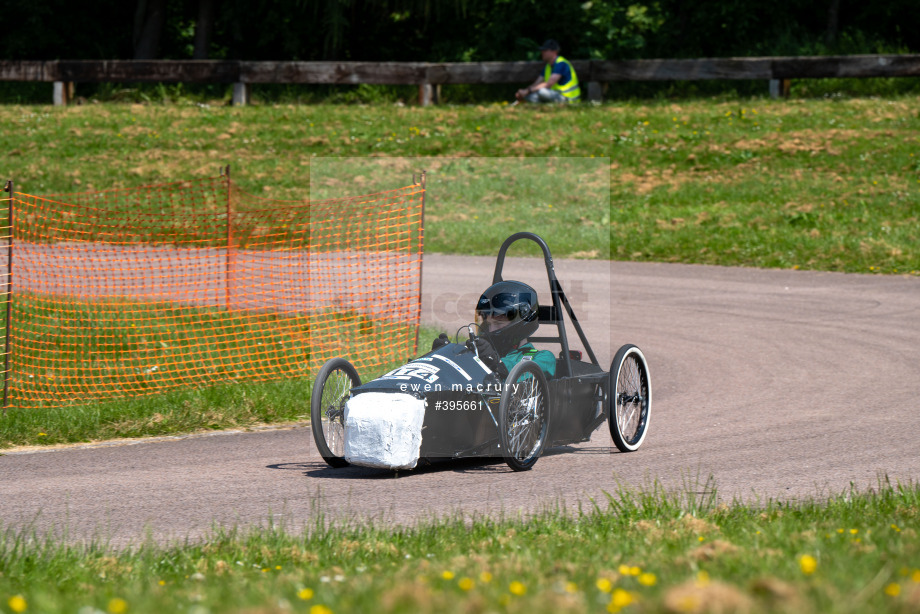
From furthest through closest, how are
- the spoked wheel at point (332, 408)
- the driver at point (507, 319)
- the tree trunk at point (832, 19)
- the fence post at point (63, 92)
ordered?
the tree trunk at point (832, 19) < the fence post at point (63, 92) < the driver at point (507, 319) < the spoked wheel at point (332, 408)

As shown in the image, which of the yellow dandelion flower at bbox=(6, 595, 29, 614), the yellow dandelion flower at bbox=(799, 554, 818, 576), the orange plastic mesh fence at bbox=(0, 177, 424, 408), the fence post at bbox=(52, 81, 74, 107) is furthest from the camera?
the fence post at bbox=(52, 81, 74, 107)

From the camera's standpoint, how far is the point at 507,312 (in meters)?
7.79

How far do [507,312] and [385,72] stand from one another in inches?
833

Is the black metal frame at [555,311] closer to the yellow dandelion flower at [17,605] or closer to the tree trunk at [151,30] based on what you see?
the yellow dandelion flower at [17,605]

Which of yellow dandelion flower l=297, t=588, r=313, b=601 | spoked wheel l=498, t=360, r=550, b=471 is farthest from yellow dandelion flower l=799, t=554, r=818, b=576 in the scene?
spoked wheel l=498, t=360, r=550, b=471

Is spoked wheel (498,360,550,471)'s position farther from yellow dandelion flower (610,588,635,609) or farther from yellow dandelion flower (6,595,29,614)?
yellow dandelion flower (6,595,29,614)

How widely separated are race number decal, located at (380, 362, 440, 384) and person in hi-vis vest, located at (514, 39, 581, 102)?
776 inches

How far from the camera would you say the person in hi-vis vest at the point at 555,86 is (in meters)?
26.5

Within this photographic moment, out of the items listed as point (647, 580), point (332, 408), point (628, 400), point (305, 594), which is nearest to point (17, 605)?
point (305, 594)

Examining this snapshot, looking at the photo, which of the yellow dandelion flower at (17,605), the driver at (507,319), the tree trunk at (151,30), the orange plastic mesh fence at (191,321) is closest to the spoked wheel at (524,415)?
the driver at (507,319)

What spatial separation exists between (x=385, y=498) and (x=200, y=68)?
923 inches

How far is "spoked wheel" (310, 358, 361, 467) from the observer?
7.35 meters

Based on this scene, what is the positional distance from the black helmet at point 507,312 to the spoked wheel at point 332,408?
36.6 inches

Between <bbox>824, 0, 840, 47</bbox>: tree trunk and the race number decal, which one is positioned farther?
<bbox>824, 0, 840, 47</bbox>: tree trunk
